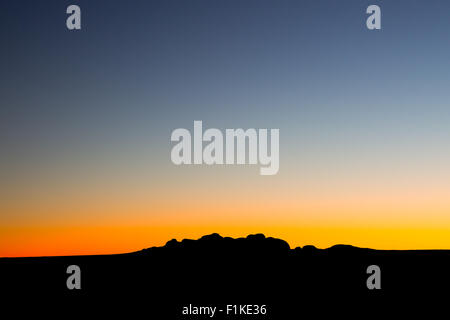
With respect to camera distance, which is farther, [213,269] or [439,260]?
[439,260]

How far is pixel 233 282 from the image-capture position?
6550cm

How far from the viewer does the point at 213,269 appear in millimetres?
74562

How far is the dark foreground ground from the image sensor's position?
169 ft

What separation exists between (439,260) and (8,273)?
65.1 meters

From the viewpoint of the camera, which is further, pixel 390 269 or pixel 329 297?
pixel 390 269

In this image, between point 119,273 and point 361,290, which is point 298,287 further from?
point 119,273

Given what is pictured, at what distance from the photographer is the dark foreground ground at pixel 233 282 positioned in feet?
169
